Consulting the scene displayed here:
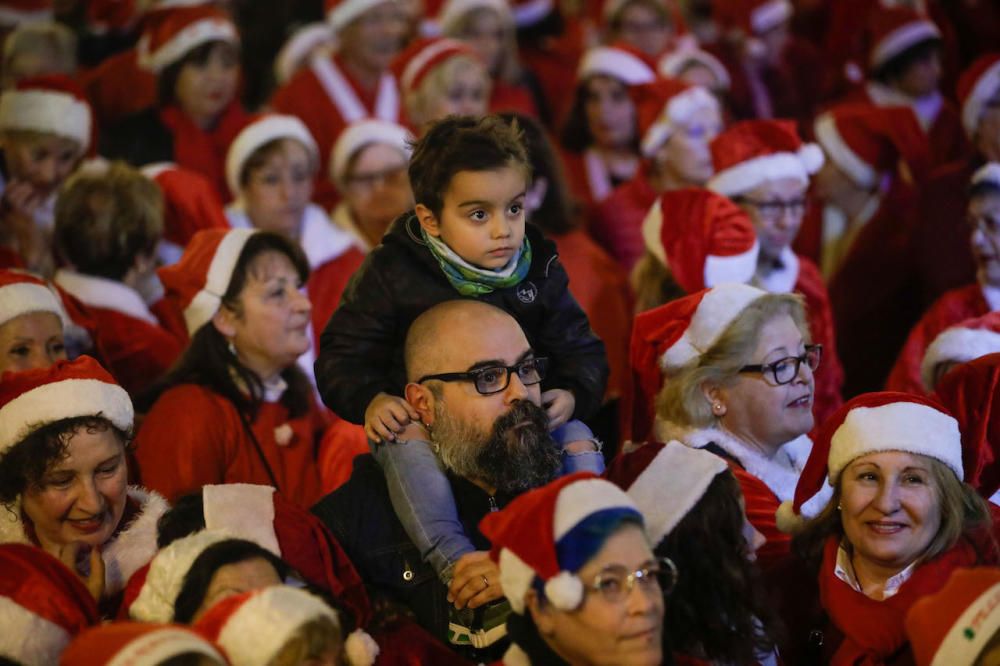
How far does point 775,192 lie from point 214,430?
93.1 inches

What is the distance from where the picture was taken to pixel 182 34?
263 inches

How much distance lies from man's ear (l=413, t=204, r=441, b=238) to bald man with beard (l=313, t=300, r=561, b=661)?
Answer: 24cm

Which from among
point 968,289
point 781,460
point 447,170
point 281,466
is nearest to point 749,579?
point 781,460

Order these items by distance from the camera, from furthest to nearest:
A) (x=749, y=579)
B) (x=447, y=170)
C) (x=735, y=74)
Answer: (x=735, y=74)
(x=447, y=170)
(x=749, y=579)

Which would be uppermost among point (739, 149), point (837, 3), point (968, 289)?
point (837, 3)

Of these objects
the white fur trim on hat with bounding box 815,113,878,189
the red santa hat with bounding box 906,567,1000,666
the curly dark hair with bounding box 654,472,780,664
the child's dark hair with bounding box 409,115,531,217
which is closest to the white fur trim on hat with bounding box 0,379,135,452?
the child's dark hair with bounding box 409,115,531,217

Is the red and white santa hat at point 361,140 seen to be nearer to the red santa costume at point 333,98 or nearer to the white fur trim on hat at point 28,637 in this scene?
the red santa costume at point 333,98

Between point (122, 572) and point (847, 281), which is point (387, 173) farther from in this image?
point (122, 572)

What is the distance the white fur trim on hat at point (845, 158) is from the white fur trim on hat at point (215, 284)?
126 inches

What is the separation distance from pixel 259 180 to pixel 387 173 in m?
0.57

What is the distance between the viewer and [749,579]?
3166 mm

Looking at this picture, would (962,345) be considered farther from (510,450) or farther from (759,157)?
(510,450)

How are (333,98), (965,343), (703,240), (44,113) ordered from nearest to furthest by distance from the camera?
(965,343)
(703,240)
(44,113)
(333,98)

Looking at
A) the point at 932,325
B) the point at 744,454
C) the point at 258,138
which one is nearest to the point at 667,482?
the point at 744,454
